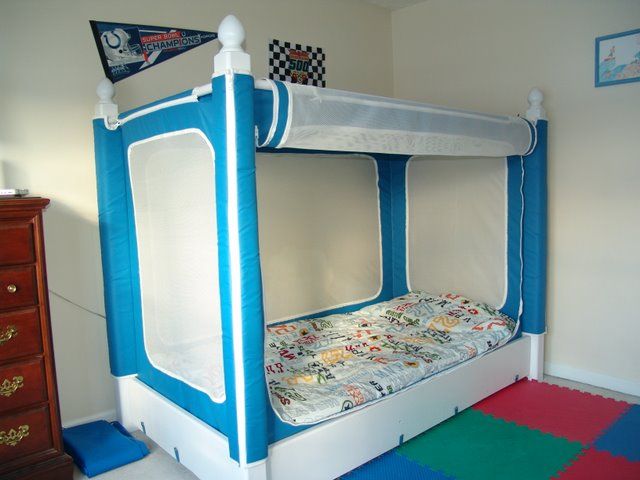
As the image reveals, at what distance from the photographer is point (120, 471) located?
2.56 m

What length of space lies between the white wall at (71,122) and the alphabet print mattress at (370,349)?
105 cm

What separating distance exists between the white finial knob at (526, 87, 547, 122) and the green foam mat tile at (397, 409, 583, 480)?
188cm

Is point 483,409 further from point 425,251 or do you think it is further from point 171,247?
point 171,247

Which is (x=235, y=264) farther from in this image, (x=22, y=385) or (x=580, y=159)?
(x=580, y=159)

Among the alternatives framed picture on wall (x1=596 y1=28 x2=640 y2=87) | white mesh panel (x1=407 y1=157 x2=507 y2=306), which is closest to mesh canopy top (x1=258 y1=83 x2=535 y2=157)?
white mesh panel (x1=407 y1=157 x2=507 y2=306)

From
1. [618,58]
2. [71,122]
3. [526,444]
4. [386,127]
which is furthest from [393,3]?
[526,444]

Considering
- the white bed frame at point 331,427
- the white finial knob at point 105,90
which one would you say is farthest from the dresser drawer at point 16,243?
the white bed frame at point 331,427

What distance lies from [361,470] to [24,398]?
155 centimetres

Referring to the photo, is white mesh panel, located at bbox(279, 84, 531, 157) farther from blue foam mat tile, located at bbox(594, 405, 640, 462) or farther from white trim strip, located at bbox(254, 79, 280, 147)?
blue foam mat tile, located at bbox(594, 405, 640, 462)

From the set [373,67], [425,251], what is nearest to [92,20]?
[373,67]

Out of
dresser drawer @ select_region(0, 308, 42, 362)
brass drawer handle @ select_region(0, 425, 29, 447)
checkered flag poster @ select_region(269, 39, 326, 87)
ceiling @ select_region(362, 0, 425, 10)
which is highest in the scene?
ceiling @ select_region(362, 0, 425, 10)

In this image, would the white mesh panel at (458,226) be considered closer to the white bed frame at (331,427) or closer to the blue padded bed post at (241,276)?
the white bed frame at (331,427)

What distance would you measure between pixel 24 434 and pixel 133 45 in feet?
6.84

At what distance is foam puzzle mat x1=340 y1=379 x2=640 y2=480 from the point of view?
246cm
